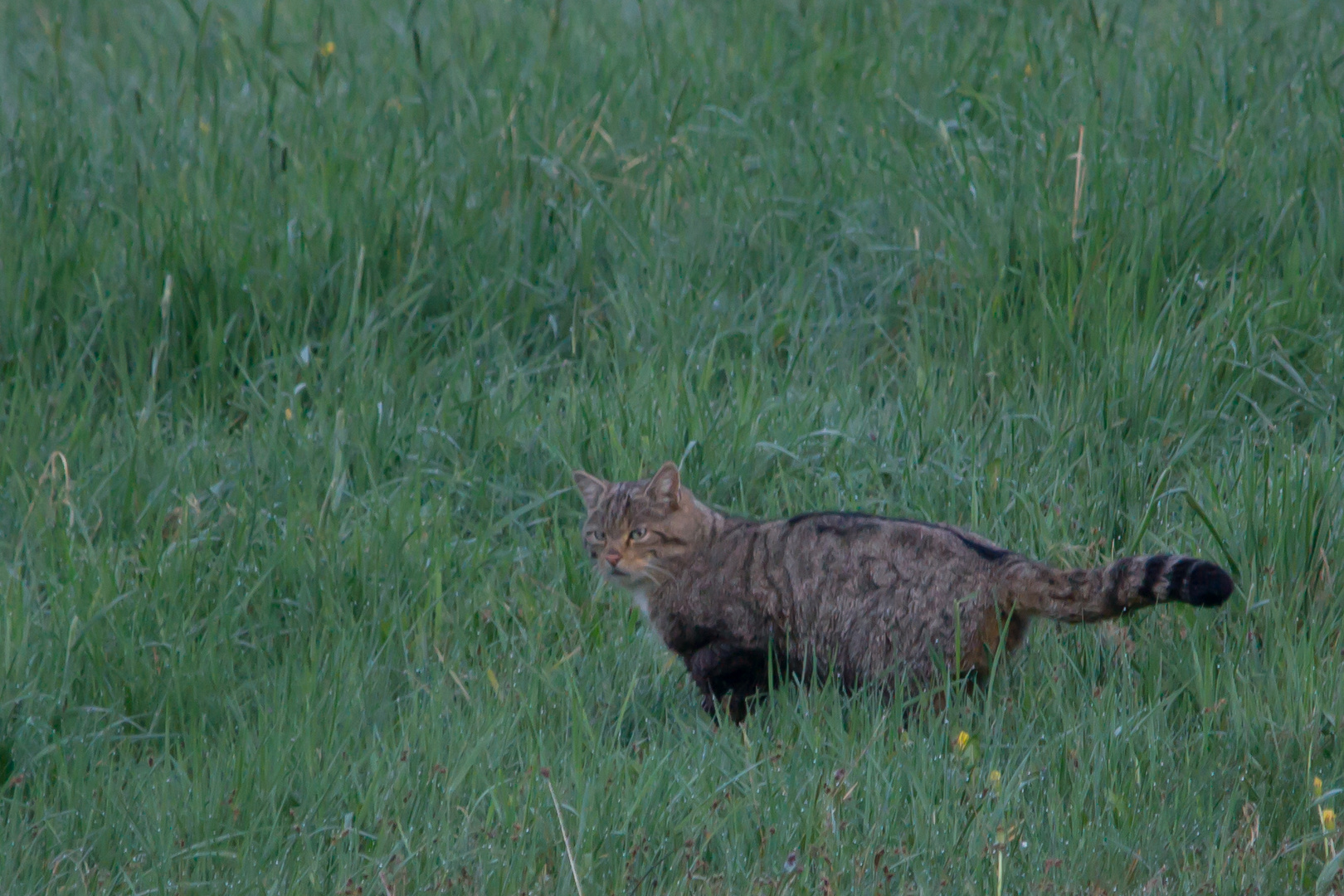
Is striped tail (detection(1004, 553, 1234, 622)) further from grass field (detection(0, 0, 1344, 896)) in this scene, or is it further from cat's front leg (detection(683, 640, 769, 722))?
cat's front leg (detection(683, 640, 769, 722))

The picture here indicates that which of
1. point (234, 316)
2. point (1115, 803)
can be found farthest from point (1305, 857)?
point (234, 316)

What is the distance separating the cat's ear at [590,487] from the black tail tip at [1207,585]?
1.63 meters

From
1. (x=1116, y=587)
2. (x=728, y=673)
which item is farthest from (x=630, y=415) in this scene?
(x=1116, y=587)

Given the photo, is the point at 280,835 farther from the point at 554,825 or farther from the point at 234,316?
the point at 234,316

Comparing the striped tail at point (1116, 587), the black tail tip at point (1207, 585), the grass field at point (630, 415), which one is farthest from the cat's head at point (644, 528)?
the black tail tip at point (1207, 585)

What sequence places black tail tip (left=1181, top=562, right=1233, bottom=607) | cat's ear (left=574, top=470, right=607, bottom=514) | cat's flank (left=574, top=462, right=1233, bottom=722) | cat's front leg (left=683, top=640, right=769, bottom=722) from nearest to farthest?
black tail tip (left=1181, top=562, right=1233, bottom=607)
cat's flank (left=574, top=462, right=1233, bottom=722)
cat's front leg (left=683, top=640, right=769, bottom=722)
cat's ear (left=574, top=470, right=607, bottom=514)

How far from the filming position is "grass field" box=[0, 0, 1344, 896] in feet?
10.2

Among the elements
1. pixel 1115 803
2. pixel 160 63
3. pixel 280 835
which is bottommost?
pixel 280 835

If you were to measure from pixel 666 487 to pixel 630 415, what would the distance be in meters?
0.59

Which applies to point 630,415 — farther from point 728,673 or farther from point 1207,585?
point 1207,585

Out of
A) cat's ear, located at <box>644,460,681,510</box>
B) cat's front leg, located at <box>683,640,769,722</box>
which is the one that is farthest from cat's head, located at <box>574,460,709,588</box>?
cat's front leg, located at <box>683,640,769,722</box>

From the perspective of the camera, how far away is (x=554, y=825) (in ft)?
10.1

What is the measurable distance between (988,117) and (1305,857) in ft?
12.0

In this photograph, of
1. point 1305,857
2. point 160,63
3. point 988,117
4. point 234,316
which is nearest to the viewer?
point 1305,857
